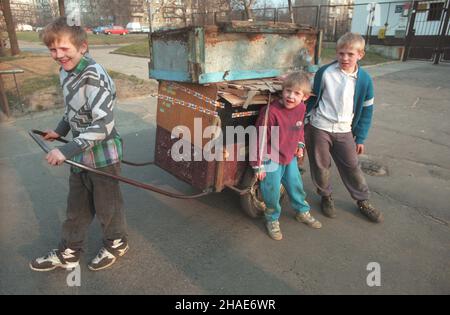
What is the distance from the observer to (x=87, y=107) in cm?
216

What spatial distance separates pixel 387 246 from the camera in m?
2.79

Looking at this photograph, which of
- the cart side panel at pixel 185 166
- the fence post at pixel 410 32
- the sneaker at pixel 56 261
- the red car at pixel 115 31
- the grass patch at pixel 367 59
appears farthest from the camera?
the red car at pixel 115 31

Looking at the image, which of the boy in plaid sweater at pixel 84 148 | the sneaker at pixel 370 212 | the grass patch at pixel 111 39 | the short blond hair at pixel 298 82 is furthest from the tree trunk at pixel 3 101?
the grass patch at pixel 111 39

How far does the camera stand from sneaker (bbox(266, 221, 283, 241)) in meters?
2.90

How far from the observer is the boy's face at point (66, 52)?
2037 mm

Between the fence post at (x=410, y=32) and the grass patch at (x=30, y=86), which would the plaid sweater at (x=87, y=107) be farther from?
the fence post at (x=410, y=32)

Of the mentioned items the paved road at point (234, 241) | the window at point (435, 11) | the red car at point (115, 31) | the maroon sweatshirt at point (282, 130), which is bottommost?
the paved road at point (234, 241)

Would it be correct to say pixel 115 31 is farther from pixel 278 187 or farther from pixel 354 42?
pixel 278 187

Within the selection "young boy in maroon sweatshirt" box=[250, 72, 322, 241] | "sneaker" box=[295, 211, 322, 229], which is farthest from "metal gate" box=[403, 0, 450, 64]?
"young boy in maroon sweatshirt" box=[250, 72, 322, 241]

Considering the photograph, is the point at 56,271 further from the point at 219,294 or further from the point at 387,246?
the point at 387,246

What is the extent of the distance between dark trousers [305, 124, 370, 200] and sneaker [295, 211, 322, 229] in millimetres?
307

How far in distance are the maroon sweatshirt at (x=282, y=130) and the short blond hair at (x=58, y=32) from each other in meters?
1.50

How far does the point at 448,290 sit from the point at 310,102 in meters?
1.92

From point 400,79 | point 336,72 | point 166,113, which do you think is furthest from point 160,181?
point 400,79
